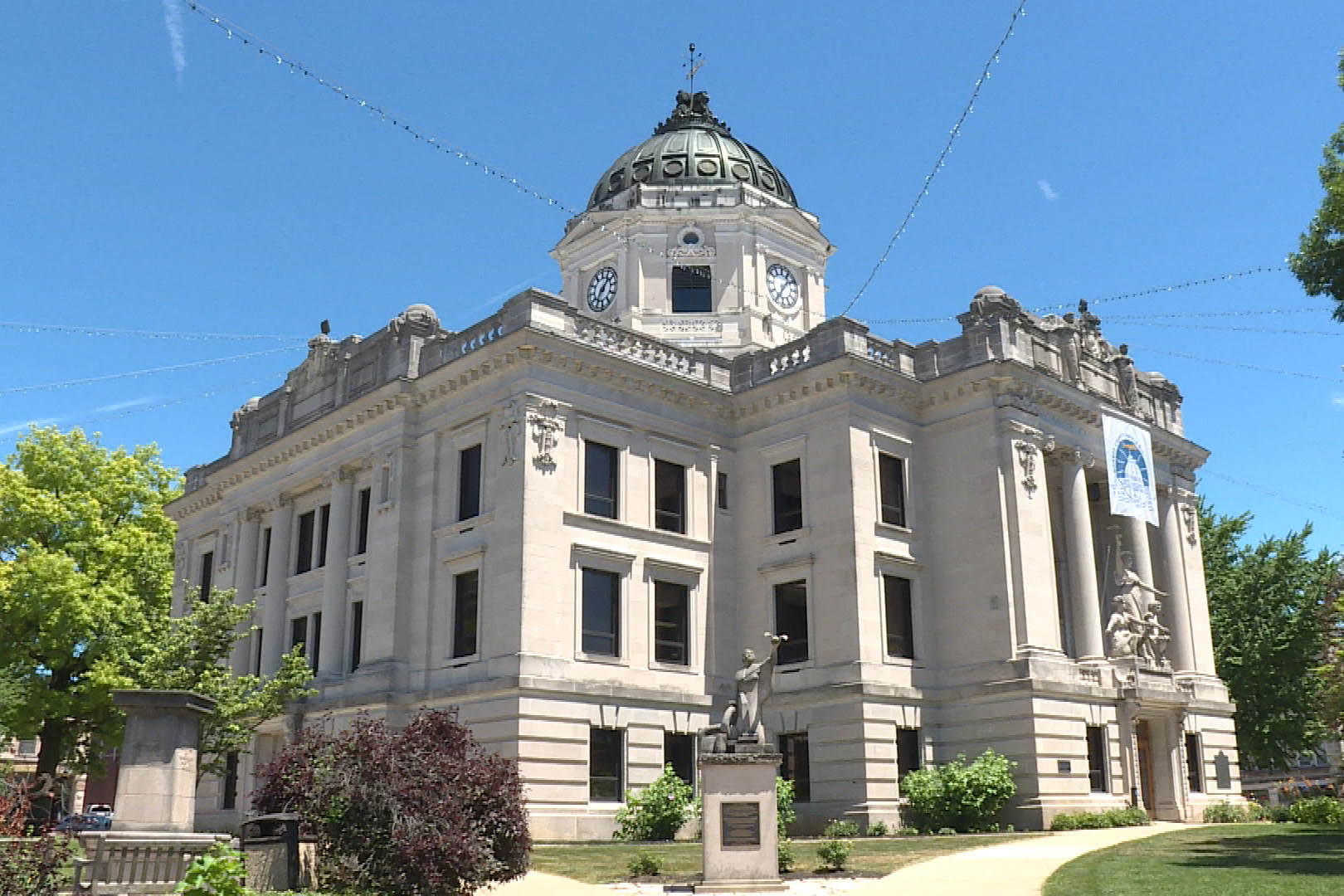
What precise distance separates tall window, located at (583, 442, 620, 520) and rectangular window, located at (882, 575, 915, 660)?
8334 millimetres

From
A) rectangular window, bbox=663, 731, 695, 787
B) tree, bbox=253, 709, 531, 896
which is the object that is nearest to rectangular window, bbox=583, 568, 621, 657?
rectangular window, bbox=663, 731, 695, 787

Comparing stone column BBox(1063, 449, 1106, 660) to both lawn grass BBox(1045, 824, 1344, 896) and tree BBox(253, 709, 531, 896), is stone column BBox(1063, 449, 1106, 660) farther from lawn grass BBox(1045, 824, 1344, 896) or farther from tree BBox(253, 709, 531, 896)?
tree BBox(253, 709, 531, 896)

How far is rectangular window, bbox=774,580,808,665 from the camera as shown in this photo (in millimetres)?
36500

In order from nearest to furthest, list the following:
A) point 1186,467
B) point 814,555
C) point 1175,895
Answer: point 1175,895
point 814,555
point 1186,467

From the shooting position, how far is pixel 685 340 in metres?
45.7

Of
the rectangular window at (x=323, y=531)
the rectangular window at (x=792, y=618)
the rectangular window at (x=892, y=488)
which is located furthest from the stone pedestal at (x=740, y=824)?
the rectangular window at (x=323, y=531)

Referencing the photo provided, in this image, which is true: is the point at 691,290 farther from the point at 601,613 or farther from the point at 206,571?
the point at 206,571

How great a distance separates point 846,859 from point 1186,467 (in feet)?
93.3

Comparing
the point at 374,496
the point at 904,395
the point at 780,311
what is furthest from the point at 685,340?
the point at 374,496

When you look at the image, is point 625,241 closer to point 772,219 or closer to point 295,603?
point 772,219

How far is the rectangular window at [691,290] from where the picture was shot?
153ft

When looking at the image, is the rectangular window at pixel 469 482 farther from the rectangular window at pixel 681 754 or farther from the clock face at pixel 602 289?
the clock face at pixel 602 289

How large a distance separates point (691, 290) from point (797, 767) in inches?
764

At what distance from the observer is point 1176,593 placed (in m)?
42.6
